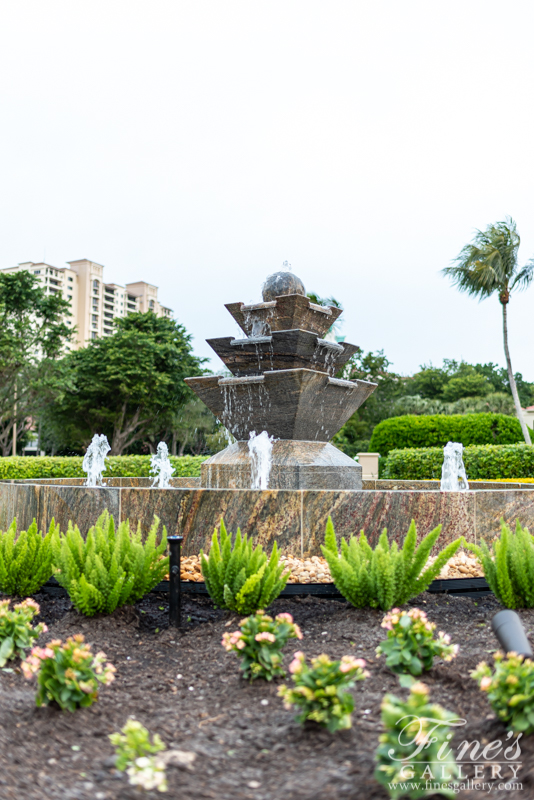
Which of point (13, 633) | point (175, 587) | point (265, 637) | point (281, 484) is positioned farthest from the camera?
point (281, 484)

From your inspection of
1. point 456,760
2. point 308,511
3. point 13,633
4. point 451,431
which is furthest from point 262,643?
point 451,431

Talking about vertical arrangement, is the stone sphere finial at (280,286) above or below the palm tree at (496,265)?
below

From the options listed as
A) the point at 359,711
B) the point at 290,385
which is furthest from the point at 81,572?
the point at 290,385

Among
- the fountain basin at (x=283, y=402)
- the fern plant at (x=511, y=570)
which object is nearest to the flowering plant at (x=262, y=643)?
the fern plant at (x=511, y=570)

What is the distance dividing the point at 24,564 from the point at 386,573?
2.69 m

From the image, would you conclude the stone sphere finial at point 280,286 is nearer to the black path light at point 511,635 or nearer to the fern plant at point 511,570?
the fern plant at point 511,570

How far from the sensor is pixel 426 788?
2154 mm

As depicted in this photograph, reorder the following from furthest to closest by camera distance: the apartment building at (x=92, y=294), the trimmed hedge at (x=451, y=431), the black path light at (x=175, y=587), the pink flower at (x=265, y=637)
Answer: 1. the apartment building at (x=92, y=294)
2. the trimmed hedge at (x=451, y=431)
3. the black path light at (x=175, y=587)
4. the pink flower at (x=265, y=637)

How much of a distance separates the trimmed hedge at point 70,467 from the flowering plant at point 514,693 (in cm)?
1312

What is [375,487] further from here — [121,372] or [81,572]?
[121,372]

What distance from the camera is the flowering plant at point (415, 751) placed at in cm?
213

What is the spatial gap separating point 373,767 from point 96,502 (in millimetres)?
4116

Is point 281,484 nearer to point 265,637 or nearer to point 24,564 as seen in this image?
point 24,564

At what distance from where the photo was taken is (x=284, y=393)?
Result: 763 cm
